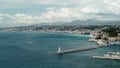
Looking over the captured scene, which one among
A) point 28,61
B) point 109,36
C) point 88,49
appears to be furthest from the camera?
point 109,36

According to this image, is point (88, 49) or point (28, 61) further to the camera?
point (88, 49)

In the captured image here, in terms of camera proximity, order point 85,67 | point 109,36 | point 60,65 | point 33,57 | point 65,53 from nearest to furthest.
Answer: point 85,67
point 60,65
point 33,57
point 65,53
point 109,36

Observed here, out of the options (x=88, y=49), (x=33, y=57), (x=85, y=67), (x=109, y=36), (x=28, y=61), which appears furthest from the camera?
(x=109, y=36)

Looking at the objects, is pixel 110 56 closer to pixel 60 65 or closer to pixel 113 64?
pixel 113 64

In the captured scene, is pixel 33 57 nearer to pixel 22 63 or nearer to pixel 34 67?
pixel 22 63

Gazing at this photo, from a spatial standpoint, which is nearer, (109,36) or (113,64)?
(113,64)

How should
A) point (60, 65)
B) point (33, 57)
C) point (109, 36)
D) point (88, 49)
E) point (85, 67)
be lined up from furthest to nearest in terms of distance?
point (109, 36), point (88, 49), point (33, 57), point (60, 65), point (85, 67)

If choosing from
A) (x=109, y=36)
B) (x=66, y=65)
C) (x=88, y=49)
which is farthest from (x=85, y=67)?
(x=109, y=36)

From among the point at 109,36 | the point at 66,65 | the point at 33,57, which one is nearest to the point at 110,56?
the point at 66,65
